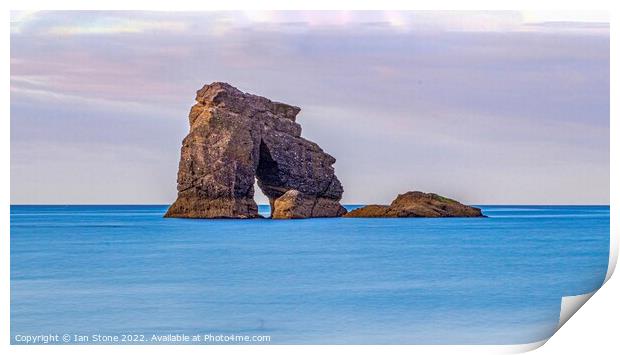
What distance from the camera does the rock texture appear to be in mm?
40656

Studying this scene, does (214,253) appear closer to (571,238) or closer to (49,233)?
(49,233)

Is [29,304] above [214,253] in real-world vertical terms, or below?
below

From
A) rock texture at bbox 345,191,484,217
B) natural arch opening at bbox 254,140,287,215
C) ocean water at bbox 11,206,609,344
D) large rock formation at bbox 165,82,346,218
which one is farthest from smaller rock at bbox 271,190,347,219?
ocean water at bbox 11,206,609,344

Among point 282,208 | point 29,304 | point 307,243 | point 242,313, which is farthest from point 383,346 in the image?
point 282,208

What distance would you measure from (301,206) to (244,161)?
4.52 metres

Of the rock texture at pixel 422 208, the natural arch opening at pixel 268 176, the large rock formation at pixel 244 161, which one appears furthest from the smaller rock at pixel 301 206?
the rock texture at pixel 422 208

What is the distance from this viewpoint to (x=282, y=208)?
40125 millimetres

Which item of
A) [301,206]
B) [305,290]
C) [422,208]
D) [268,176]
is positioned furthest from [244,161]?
[305,290]

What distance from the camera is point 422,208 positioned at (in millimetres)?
40781

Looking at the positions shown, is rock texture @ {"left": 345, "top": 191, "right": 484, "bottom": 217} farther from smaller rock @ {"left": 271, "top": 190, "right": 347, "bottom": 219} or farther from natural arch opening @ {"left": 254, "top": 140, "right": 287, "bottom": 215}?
natural arch opening @ {"left": 254, "top": 140, "right": 287, "bottom": 215}

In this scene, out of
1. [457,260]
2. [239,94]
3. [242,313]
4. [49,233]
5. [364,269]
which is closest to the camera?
[242,313]

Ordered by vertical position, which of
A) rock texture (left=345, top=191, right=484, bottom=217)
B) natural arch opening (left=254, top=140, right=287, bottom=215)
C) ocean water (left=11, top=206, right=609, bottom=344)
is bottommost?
ocean water (left=11, top=206, right=609, bottom=344)

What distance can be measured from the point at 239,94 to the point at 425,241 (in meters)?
12.5

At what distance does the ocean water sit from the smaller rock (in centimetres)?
1641
